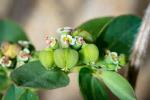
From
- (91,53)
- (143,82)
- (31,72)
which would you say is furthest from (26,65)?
(143,82)

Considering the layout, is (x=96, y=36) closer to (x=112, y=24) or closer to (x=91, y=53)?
(x=112, y=24)

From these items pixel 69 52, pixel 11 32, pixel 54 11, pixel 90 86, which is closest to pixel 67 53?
pixel 69 52

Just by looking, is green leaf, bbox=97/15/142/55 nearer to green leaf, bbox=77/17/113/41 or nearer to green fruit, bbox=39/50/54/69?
green leaf, bbox=77/17/113/41

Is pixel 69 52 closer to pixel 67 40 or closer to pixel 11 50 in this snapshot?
pixel 67 40

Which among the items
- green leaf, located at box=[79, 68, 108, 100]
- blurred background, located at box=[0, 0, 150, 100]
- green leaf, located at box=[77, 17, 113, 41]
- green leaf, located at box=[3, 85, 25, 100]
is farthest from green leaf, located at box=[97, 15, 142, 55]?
blurred background, located at box=[0, 0, 150, 100]

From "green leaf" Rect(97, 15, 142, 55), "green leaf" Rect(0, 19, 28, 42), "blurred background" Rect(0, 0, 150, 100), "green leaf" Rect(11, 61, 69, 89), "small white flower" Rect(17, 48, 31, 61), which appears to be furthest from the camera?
"blurred background" Rect(0, 0, 150, 100)

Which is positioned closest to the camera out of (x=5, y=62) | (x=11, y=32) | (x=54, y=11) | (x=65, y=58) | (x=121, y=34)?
(x=65, y=58)
